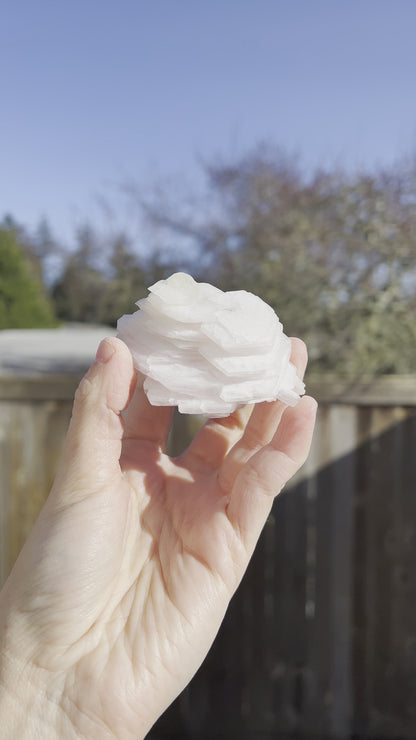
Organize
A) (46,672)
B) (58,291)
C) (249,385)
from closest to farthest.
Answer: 1. (46,672)
2. (249,385)
3. (58,291)

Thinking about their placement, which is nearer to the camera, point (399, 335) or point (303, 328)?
point (399, 335)

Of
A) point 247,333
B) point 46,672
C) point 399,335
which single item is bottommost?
point 46,672

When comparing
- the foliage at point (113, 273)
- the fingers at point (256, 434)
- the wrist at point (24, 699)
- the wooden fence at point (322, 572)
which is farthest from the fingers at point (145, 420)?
the foliage at point (113, 273)

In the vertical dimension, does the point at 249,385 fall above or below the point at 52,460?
above

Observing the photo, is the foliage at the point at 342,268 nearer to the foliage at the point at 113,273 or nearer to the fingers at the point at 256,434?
the foliage at the point at 113,273

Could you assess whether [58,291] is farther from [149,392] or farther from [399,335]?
[149,392]

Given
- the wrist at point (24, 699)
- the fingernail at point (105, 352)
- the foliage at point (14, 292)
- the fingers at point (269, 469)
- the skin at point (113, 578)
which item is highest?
the foliage at point (14, 292)

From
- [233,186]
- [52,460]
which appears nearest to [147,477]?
[52,460]

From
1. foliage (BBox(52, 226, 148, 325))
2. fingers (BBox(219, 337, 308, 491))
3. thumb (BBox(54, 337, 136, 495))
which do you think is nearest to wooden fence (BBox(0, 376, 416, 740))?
fingers (BBox(219, 337, 308, 491))
